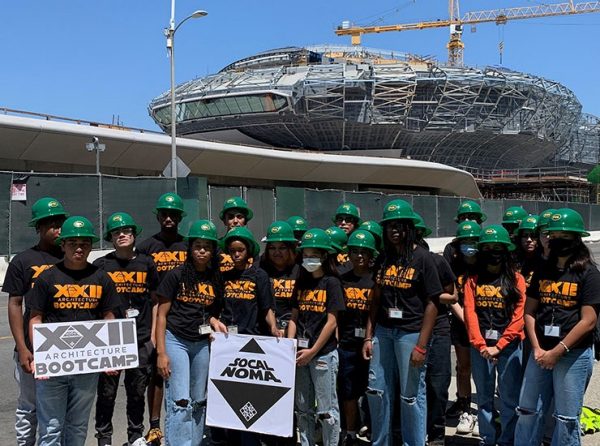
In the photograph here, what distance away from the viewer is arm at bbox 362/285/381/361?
16.0 ft

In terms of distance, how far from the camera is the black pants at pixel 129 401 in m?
4.87

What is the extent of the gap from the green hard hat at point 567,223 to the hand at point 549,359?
2.72 ft

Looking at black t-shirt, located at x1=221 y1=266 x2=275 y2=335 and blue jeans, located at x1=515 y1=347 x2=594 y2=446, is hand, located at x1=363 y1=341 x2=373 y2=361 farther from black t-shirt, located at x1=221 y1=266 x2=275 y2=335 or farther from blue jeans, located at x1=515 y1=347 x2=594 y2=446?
blue jeans, located at x1=515 y1=347 x2=594 y2=446

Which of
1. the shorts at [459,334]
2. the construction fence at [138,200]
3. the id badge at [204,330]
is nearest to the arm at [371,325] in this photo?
the shorts at [459,334]

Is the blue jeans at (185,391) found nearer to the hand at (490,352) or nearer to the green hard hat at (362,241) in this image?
the green hard hat at (362,241)

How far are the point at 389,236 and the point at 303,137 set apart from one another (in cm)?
6331

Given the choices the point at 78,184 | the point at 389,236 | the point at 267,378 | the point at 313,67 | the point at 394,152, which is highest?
the point at 313,67

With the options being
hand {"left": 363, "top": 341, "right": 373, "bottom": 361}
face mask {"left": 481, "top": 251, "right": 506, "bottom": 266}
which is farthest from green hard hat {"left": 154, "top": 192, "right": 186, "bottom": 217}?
face mask {"left": 481, "top": 251, "right": 506, "bottom": 266}

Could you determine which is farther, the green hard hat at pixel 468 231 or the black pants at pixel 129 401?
the green hard hat at pixel 468 231

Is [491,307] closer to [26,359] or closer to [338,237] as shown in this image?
[338,237]

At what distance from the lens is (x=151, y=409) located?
544 centimetres

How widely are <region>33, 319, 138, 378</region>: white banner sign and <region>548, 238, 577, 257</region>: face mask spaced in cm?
310

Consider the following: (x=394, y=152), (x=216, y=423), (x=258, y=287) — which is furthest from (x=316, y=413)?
(x=394, y=152)

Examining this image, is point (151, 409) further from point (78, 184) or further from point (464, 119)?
point (464, 119)
